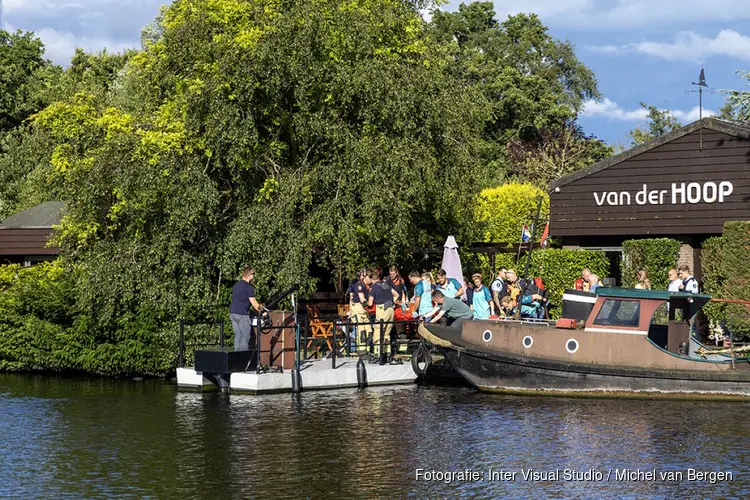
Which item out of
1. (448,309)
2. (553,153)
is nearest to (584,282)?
(448,309)

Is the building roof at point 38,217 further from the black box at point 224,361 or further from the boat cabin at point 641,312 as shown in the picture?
the boat cabin at point 641,312

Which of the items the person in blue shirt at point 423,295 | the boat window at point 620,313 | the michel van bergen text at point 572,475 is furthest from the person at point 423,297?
the michel van bergen text at point 572,475

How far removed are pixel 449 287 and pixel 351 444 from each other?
29.9ft

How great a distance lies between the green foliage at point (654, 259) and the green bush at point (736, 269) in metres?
1.56

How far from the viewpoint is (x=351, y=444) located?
51.4 feet

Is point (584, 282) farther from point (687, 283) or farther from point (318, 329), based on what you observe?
point (318, 329)

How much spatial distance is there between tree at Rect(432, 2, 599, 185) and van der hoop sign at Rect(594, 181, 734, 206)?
60.6ft

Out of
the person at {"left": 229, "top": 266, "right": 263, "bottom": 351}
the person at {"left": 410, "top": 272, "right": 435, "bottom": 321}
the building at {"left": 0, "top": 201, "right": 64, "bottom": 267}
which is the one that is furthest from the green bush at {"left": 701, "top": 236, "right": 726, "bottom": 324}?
the building at {"left": 0, "top": 201, "right": 64, "bottom": 267}

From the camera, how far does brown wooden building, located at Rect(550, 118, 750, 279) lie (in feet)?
90.4

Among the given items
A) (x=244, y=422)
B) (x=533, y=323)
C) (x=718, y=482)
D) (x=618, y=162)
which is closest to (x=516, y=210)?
(x=618, y=162)

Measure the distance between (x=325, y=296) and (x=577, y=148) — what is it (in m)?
24.9

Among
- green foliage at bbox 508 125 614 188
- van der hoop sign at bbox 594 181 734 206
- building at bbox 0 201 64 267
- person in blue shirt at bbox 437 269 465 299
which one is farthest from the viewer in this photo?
green foliage at bbox 508 125 614 188

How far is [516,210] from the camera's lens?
3378 centimetres

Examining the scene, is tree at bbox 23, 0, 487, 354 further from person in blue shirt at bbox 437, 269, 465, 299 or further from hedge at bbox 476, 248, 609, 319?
hedge at bbox 476, 248, 609, 319
